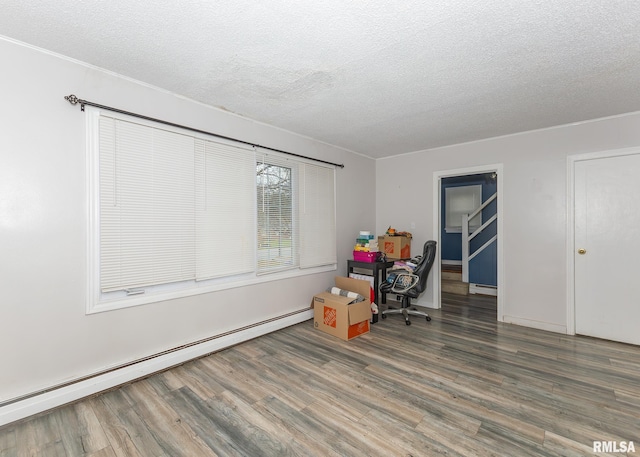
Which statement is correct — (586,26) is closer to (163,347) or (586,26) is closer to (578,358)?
(578,358)

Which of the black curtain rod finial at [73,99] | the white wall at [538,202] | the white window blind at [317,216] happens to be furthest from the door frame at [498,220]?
the black curtain rod finial at [73,99]

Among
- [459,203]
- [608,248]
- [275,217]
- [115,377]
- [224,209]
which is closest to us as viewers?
[115,377]

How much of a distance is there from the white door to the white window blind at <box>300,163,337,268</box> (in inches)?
121

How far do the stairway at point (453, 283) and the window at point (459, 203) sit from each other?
1.50 m

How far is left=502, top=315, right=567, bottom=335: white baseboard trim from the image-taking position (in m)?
3.63

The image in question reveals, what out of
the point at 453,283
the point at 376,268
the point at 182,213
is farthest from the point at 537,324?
the point at 182,213

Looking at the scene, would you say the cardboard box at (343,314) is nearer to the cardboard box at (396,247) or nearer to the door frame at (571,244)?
the cardboard box at (396,247)

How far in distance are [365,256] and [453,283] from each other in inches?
99.3

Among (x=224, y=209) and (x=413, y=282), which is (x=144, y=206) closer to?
(x=224, y=209)

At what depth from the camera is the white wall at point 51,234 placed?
1.98 metres

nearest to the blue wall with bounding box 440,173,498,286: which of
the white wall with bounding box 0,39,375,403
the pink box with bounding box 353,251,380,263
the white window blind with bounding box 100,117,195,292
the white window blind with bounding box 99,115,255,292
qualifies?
the pink box with bounding box 353,251,380,263

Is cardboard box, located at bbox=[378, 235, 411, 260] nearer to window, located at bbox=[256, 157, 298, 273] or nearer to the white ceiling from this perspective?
window, located at bbox=[256, 157, 298, 273]

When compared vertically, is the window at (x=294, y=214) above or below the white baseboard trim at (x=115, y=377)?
above

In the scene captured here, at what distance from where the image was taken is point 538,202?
3789 mm
